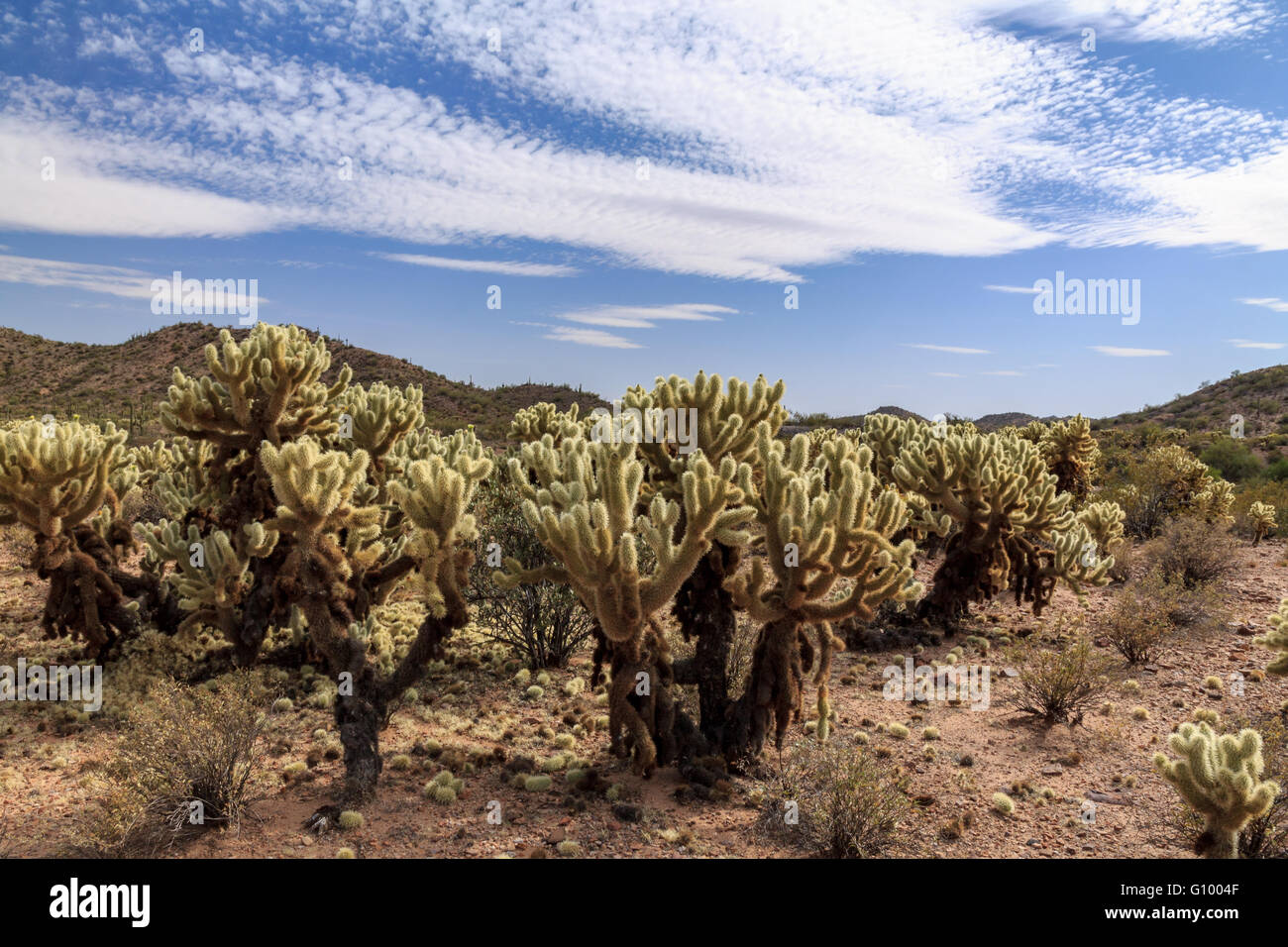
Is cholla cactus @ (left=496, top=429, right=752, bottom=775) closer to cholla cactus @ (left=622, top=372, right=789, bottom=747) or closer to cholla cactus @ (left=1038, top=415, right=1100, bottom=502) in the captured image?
cholla cactus @ (left=622, top=372, right=789, bottom=747)

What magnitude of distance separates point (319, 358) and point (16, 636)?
19.7ft

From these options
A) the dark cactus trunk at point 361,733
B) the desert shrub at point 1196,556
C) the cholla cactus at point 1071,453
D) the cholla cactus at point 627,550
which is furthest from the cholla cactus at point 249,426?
the cholla cactus at point 1071,453

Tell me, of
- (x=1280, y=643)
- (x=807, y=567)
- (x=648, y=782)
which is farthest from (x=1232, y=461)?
(x=648, y=782)

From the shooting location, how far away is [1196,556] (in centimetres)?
1252

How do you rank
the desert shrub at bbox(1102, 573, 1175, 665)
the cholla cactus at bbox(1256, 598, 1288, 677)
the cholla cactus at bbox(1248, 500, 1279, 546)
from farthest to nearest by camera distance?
the cholla cactus at bbox(1248, 500, 1279, 546)
the desert shrub at bbox(1102, 573, 1175, 665)
the cholla cactus at bbox(1256, 598, 1288, 677)

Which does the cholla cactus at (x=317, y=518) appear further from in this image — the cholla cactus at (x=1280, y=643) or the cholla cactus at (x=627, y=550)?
the cholla cactus at (x=1280, y=643)

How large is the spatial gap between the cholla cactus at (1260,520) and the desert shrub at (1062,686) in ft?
39.3

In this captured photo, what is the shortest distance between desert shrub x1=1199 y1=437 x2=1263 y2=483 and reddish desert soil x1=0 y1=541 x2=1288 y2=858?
71.2 feet

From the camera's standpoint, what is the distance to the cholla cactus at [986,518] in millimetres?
10102

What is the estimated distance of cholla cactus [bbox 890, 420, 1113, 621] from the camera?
10102 mm

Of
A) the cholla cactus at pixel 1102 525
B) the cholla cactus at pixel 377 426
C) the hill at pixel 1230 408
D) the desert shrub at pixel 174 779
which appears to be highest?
the hill at pixel 1230 408

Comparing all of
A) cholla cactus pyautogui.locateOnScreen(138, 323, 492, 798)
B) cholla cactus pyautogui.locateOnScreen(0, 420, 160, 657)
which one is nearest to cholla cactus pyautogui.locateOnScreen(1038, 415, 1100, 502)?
cholla cactus pyautogui.locateOnScreen(138, 323, 492, 798)
